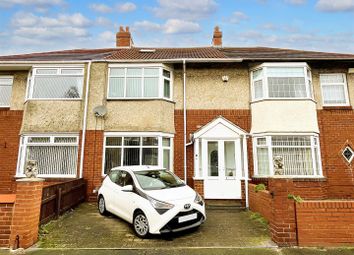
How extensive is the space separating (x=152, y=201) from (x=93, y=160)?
5.11 meters

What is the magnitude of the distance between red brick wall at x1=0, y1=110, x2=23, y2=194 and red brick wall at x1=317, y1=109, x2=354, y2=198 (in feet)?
42.5

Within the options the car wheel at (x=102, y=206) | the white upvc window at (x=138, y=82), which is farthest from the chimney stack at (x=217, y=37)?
the car wheel at (x=102, y=206)

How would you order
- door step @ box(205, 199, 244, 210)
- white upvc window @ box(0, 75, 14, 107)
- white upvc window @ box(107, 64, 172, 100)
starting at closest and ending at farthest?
door step @ box(205, 199, 244, 210) < white upvc window @ box(107, 64, 172, 100) < white upvc window @ box(0, 75, 14, 107)

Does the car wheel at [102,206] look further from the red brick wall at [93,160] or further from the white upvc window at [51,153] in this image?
the white upvc window at [51,153]

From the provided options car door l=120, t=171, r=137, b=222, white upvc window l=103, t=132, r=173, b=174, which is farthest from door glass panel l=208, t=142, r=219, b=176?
car door l=120, t=171, r=137, b=222

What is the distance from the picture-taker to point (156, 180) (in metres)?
6.01

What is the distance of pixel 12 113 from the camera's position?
1005 cm

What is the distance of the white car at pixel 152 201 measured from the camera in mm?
4961

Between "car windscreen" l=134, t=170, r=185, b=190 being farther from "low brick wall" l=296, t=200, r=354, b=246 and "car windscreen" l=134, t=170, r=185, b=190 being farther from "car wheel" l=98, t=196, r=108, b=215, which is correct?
"low brick wall" l=296, t=200, r=354, b=246

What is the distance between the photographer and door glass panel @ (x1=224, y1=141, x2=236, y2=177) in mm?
8812

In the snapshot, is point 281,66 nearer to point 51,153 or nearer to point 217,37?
point 217,37

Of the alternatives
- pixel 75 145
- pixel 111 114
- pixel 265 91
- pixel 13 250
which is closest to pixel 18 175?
pixel 75 145

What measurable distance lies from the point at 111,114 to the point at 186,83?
11.7ft

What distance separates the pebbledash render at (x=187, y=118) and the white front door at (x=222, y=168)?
4 centimetres
